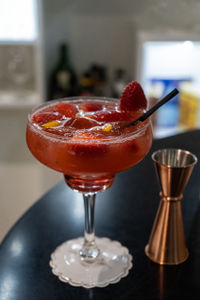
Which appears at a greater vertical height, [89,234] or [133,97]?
[133,97]

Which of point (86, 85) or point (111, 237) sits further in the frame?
point (86, 85)

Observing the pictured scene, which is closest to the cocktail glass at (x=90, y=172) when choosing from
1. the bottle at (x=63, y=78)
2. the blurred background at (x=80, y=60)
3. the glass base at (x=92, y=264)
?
the glass base at (x=92, y=264)

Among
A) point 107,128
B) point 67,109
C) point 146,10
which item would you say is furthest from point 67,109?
point 146,10

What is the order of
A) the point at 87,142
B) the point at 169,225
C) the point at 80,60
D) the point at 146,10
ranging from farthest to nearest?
the point at 80,60 < the point at 146,10 < the point at 169,225 < the point at 87,142

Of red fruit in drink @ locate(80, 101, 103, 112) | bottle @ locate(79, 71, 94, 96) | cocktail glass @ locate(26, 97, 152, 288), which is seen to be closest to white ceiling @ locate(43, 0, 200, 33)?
bottle @ locate(79, 71, 94, 96)

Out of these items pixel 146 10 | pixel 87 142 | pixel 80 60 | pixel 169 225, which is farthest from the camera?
pixel 80 60

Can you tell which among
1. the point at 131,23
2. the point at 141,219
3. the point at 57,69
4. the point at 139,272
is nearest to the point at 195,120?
the point at 131,23

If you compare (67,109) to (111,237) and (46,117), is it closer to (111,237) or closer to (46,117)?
(46,117)
